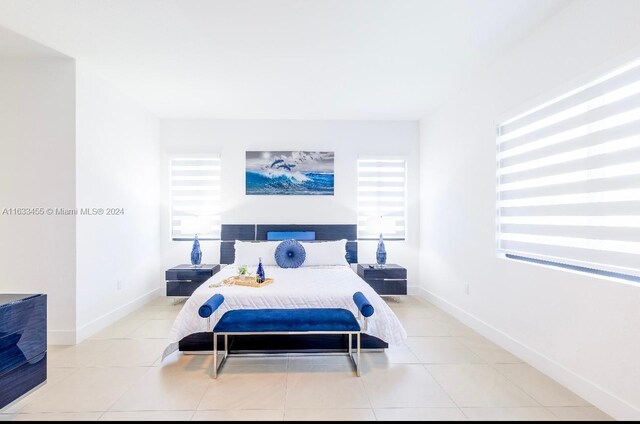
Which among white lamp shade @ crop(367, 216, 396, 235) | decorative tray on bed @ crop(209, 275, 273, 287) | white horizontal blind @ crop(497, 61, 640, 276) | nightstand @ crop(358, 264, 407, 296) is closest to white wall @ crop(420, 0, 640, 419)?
white horizontal blind @ crop(497, 61, 640, 276)

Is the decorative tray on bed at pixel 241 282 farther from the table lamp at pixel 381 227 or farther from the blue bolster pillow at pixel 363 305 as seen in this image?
the table lamp at pixel 381 227

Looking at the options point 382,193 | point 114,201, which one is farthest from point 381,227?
point 114,201

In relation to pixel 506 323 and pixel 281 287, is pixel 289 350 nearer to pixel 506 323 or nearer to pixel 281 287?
pixel 281 287

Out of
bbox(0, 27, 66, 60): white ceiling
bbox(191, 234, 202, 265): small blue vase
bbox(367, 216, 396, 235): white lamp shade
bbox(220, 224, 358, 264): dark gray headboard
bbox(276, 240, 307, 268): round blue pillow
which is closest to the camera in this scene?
bbox(0, 27, 66, 60): white ceiling

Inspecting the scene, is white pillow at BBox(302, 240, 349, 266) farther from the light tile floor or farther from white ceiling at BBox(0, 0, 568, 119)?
white ceiling at BBox(0, 0, 568, 119)

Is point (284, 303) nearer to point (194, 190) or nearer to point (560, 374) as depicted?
point (560, 374)

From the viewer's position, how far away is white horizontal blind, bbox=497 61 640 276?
85.4 inches

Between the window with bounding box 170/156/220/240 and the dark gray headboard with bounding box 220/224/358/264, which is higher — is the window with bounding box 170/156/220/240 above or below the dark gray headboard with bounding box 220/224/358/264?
above

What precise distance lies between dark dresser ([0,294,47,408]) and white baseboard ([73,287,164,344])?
132 cm

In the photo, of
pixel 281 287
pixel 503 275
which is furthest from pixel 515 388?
pixel 281 287

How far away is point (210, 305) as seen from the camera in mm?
2809

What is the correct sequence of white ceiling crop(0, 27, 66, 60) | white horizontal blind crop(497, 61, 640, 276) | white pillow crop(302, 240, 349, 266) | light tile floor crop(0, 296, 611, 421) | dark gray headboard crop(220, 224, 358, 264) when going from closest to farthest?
white horizontal blind crop(497, 61, 640, 276) → light tile floor crop(0, 296, 611, 421) → white ceiling crop(0, 27, 66, 60) → white pillow crop(302, 240, 349, 266) → dark gray headboard crop(220, 224, 358, 264)

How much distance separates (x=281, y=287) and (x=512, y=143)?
266 cm

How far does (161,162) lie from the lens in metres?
5.44
